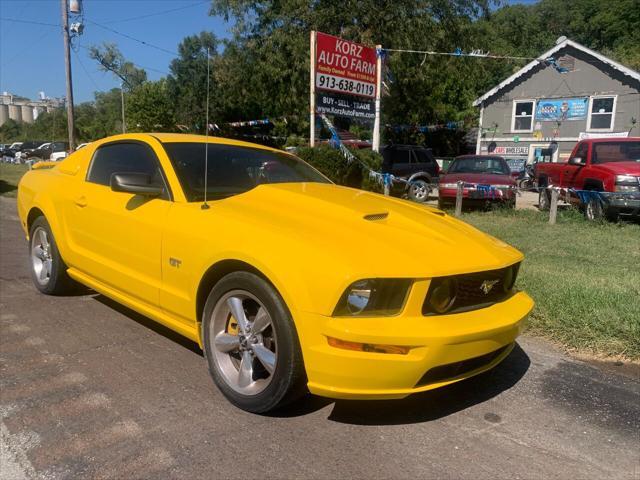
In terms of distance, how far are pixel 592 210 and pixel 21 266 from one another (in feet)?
32.1

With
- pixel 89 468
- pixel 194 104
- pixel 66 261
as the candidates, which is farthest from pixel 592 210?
pixel 194 104

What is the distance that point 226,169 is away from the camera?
13.0ft

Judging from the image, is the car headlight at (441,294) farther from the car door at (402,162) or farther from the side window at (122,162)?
the car door at (402,162)

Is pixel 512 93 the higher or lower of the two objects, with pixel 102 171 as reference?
higher

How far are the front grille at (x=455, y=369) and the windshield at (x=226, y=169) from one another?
1832 millimetres

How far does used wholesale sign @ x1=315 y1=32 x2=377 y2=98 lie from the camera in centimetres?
1190

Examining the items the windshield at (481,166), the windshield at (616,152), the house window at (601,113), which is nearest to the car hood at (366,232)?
the windshield at (616,152)

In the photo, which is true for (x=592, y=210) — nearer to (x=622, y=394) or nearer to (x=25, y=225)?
(x=622, y=394)

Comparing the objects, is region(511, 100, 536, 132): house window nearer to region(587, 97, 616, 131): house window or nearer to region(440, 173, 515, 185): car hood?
region(587, 97, 616, 131): house window

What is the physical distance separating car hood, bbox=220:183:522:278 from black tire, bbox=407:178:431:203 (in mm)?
11990

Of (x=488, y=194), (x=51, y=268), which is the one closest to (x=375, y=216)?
(x=51, y=268)

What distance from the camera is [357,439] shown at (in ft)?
9.17

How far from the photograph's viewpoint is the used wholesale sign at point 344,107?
40.5 feet

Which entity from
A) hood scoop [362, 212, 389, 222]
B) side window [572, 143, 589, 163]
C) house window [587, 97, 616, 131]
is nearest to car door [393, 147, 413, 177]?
side window [572, 143, 589, 163]
